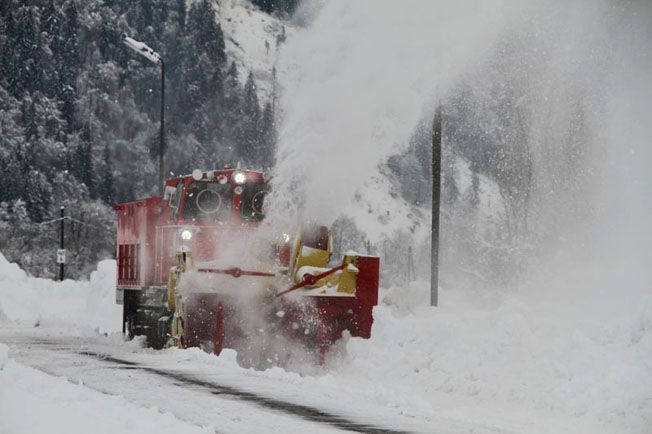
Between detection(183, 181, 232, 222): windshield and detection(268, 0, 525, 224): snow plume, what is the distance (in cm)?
123

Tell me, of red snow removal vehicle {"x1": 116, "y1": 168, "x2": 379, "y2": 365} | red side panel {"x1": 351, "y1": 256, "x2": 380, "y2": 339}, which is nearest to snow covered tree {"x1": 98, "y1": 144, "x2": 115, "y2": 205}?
red snow removal vehicle {"x1": 116, "y1": 168, "x2": 379, "y2": 365}

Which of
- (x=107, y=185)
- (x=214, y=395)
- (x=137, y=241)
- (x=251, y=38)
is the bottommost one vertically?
(x=214, y=395)

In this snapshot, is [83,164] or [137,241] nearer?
[137,241]

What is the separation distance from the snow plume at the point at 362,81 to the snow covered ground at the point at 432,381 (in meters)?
2.63

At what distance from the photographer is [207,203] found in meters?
16.1

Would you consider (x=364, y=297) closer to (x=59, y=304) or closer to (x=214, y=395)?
(x=214, y=395)

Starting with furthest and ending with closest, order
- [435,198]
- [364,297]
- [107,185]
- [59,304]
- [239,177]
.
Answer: [107,185]
[59,304]
[435,198]
[239,177]
[364,297]

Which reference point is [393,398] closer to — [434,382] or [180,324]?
[434,382]

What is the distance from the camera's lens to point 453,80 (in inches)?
775

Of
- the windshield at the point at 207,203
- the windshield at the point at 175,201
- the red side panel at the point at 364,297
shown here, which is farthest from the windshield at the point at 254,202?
the red side panel at the point at 364,297

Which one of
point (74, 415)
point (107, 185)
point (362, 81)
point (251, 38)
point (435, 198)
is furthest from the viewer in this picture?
point (251, 38)

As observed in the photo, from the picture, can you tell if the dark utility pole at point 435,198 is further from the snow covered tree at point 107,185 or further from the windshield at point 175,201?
the snow covered tree at point 107,185

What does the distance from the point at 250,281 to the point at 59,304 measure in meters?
20.6

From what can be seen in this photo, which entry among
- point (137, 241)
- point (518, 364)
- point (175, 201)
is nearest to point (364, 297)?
point (518, 364)
